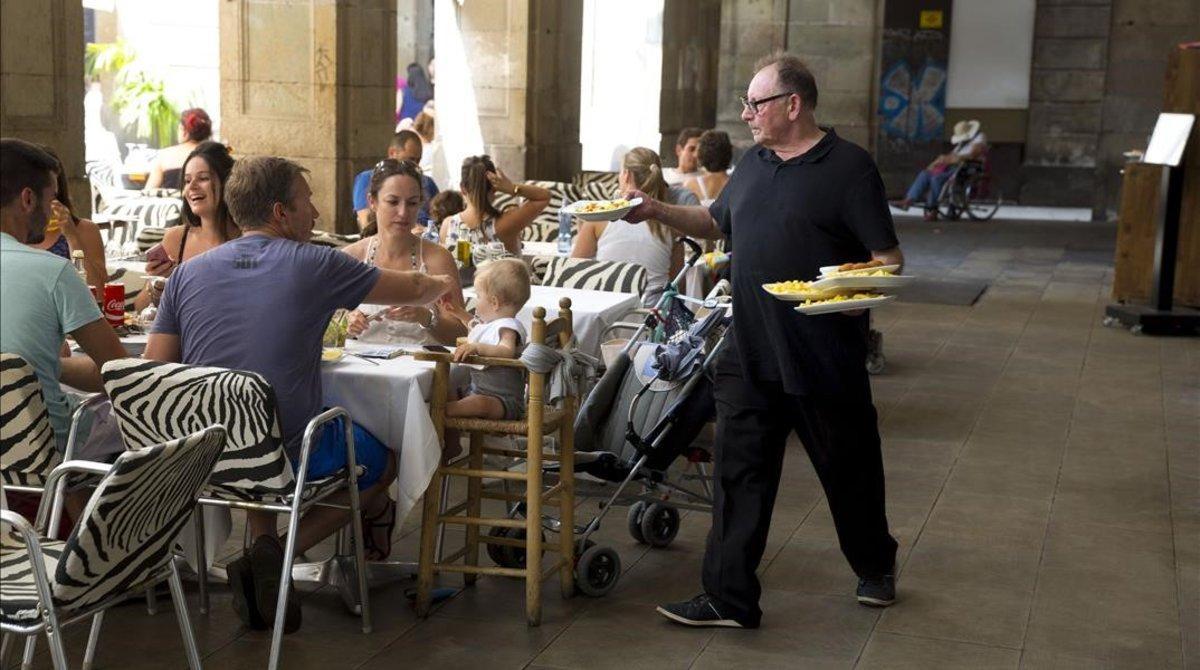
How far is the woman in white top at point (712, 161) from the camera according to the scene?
31.0 ft

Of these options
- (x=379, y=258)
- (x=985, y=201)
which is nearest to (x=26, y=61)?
(x=379, y=258)

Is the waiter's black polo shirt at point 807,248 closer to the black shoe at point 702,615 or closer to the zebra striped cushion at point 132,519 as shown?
the black shoe at point 702,615

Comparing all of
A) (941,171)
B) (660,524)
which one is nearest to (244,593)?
(660,524)

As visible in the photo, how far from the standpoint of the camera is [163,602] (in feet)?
14.8

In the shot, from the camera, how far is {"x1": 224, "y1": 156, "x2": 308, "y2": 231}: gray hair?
4.11 meters

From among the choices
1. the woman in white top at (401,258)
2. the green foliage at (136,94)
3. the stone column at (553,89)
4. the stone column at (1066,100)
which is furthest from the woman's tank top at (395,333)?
the stone column at (1066,100)

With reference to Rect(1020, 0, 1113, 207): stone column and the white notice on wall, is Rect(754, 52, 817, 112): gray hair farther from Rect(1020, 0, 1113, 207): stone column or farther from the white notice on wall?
Rect(1020, 0, 1113, 207): stone column

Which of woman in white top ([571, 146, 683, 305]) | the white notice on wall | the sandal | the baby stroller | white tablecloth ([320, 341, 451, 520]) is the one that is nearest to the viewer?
white tablecloth ([320, 341, 451, 520])

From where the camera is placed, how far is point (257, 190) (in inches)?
162

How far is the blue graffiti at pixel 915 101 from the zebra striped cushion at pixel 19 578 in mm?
22191

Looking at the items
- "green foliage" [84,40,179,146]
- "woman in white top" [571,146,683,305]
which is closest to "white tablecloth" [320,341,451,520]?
"woman in white top" [571,146,683,305]

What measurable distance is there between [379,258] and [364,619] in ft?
5.09

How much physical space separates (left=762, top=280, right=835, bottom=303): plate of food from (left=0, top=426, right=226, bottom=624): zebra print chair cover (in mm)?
1571

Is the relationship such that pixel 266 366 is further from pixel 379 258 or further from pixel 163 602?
pixel 379 258
